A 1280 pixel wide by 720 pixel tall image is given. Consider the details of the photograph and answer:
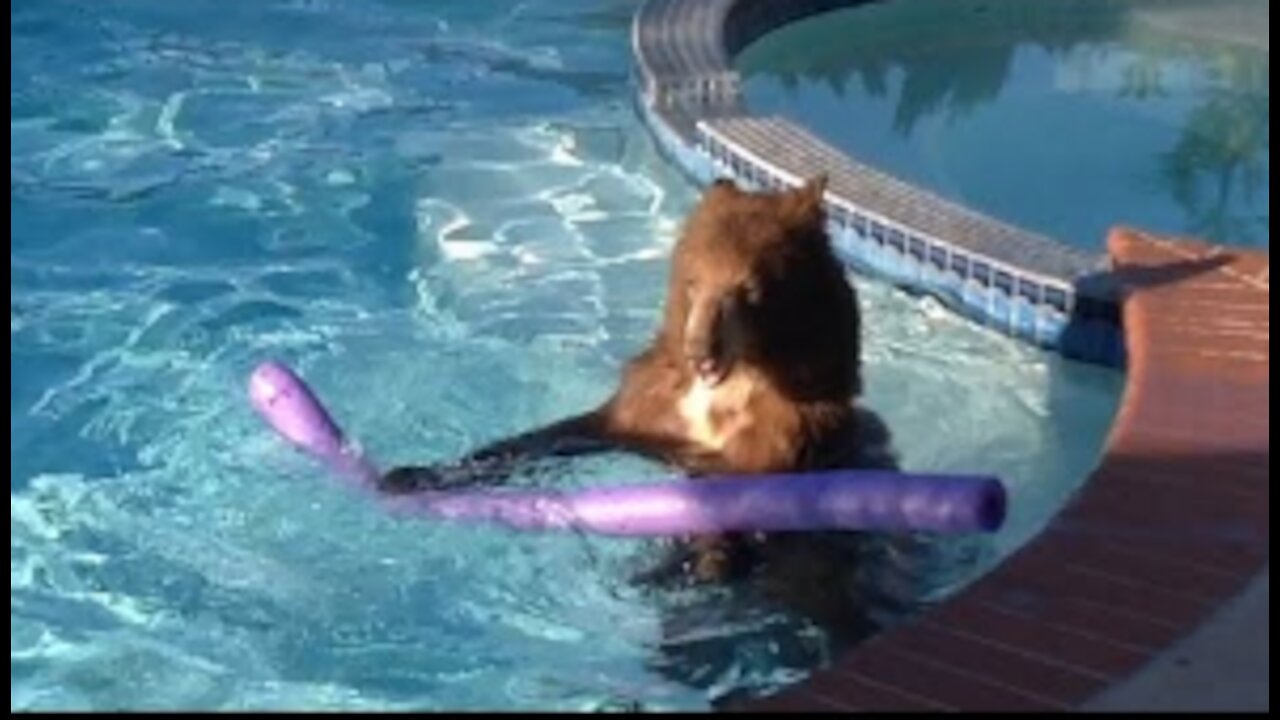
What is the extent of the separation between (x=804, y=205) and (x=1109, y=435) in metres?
1.15

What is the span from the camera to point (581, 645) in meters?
6.09

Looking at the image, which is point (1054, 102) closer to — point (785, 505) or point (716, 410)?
point (716, 410)

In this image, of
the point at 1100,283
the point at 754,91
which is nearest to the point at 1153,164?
the point at 754,91

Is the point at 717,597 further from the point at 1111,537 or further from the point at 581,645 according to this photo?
the point at 1111,537

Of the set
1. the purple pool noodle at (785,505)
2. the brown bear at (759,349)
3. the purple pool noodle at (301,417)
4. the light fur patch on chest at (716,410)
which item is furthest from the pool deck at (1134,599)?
the purple pool noodle at (301,417)

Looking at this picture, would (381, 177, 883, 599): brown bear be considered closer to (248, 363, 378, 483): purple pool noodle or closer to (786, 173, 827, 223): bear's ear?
(786, 173, 827, 223): bear's ear

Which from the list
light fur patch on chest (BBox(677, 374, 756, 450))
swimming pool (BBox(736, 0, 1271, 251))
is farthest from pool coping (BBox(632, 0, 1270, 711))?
swimming pool (BBox(736, 0, 1271, 251))

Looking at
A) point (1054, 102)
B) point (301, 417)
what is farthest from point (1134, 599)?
point (1054, 102)

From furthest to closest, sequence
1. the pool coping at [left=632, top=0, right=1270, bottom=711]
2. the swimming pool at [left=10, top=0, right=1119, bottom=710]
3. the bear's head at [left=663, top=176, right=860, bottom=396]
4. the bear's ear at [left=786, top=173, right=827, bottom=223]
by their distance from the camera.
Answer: the swimming pool at [left=10, top=0, right=1119, bottom=710] → the bear's ear at [left=786, top=173, right=827, bottom=223] → the bear's head at [left=663, top=176, right=860, bottom=396] → the pool coping at [left=632, top=0, right=1270, bottom=711]

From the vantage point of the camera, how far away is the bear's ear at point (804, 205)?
572 cm

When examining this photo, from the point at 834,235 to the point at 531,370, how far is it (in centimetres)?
143

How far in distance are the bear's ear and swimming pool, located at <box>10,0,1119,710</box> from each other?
2.95ft

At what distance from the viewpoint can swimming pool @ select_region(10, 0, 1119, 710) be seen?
6.11 m

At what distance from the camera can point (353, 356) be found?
815cm
